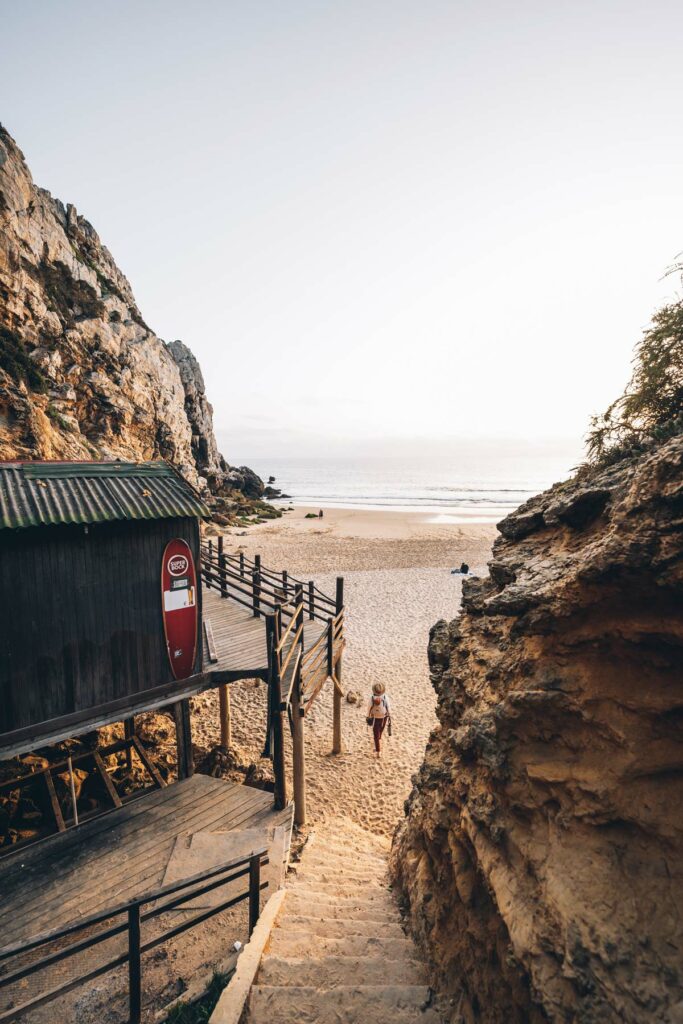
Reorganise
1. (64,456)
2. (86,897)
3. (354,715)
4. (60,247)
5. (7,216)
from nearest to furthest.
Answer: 1. (86,897)
2. (354,715)
3. (64,456)
4. (7,216)
5. (60,247)

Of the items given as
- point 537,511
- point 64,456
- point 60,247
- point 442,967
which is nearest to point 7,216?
point 60,247

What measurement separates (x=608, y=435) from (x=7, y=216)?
1657 inches

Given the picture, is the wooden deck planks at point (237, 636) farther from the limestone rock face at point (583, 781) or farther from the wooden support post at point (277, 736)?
the limestone rock face at point (583, 781)

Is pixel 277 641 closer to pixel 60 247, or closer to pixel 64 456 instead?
pixel 64 456

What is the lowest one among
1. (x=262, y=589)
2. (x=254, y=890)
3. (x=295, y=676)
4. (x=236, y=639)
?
(x=254, y=890)

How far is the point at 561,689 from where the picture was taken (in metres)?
3.26

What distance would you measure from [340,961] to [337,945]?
352 mm

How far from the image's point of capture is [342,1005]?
3648mm

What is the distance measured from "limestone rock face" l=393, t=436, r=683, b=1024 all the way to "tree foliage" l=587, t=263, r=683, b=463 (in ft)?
1.56

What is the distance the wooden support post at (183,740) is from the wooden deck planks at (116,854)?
9.1 inches

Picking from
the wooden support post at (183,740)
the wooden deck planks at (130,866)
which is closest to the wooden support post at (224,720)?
the wooden support post at (183,740)

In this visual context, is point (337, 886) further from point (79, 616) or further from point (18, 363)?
point (18, 363)

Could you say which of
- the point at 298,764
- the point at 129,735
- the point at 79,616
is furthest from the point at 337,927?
the point at 129,735

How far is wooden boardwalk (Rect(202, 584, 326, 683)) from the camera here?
9141mm
